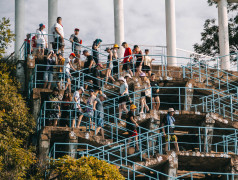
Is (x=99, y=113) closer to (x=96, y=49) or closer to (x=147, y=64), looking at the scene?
(x=96, y=49)

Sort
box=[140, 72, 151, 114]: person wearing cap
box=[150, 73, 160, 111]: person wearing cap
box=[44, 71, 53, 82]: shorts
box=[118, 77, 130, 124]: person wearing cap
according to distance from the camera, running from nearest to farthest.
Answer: box=[118, 77, 130, 124]: person wearing cap < box=[44, 71, 53, 82]: shorts < box=[140, 72, 151, 114]: person wearing cap < box=[150, 73, 160, 111]: person wearing cap

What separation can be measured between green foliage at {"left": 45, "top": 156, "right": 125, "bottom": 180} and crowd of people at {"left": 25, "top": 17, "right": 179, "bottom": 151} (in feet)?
9.00

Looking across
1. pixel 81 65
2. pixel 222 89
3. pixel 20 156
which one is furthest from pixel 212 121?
pixel 20 156

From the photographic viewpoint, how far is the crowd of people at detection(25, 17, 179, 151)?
96.9 ft

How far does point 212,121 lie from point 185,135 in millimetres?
2267

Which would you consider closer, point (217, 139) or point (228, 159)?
point (228, 159)

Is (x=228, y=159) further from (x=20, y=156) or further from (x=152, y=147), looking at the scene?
(x=20, y=156)

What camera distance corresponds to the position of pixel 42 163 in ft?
91.4

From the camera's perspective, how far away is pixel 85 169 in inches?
1032

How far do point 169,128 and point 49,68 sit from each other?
231 inches

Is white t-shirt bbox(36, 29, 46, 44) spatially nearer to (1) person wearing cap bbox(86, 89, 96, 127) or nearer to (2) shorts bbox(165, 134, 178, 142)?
(1) person wearing cap bbox(86, 89, 96, 127)

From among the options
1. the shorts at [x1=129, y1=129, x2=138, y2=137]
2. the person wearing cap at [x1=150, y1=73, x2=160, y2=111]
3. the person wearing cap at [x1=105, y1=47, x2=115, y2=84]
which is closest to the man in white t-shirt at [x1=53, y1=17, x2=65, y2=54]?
the person wearing cap at [x1=105, y1=47, x2=115, y2=84]

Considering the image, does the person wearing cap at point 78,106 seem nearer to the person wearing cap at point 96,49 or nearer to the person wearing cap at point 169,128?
the person wearing cap at point 169,128

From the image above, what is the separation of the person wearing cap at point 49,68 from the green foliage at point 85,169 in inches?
208
